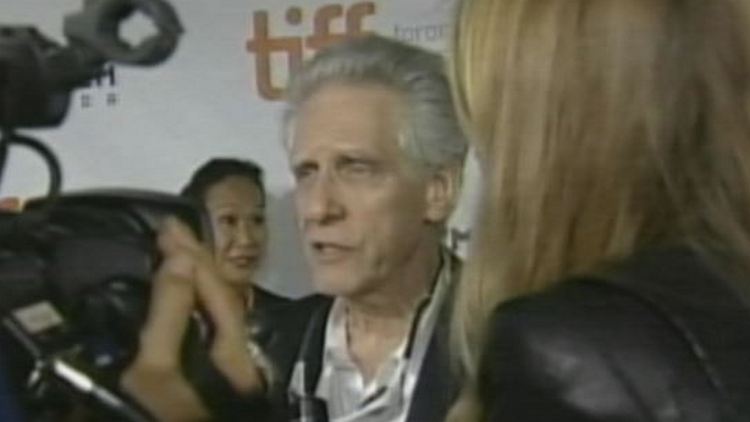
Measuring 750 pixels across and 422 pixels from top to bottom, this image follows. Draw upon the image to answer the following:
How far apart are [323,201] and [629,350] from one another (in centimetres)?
73

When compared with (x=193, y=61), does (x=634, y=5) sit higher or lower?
higher

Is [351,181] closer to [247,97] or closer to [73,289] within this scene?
[247,97]

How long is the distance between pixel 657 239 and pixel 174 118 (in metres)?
0.82

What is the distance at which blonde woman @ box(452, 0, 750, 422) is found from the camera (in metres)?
0.76

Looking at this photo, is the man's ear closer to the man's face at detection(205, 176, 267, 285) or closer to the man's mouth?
the man's mouth

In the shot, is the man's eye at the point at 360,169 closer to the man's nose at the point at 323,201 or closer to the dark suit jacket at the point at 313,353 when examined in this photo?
the man's nose at the point at 323,201

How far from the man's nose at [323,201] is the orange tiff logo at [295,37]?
124 millimetres

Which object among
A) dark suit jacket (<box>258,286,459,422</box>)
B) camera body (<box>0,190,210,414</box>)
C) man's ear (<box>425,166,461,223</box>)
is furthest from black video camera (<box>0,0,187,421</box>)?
man's ear (<box>425,166,461,223</box>)

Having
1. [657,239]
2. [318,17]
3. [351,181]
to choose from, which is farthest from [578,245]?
[318,17]

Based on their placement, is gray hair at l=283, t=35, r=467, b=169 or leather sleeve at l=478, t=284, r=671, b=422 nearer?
leather sleeve at l=478, t=284, r=671, b=422

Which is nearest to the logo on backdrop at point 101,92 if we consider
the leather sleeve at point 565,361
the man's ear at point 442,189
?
the man's ear at point 442,189

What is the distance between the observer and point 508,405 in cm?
77

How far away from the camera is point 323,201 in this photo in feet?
4.74

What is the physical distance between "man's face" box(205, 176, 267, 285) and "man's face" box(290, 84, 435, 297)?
0.34ft
